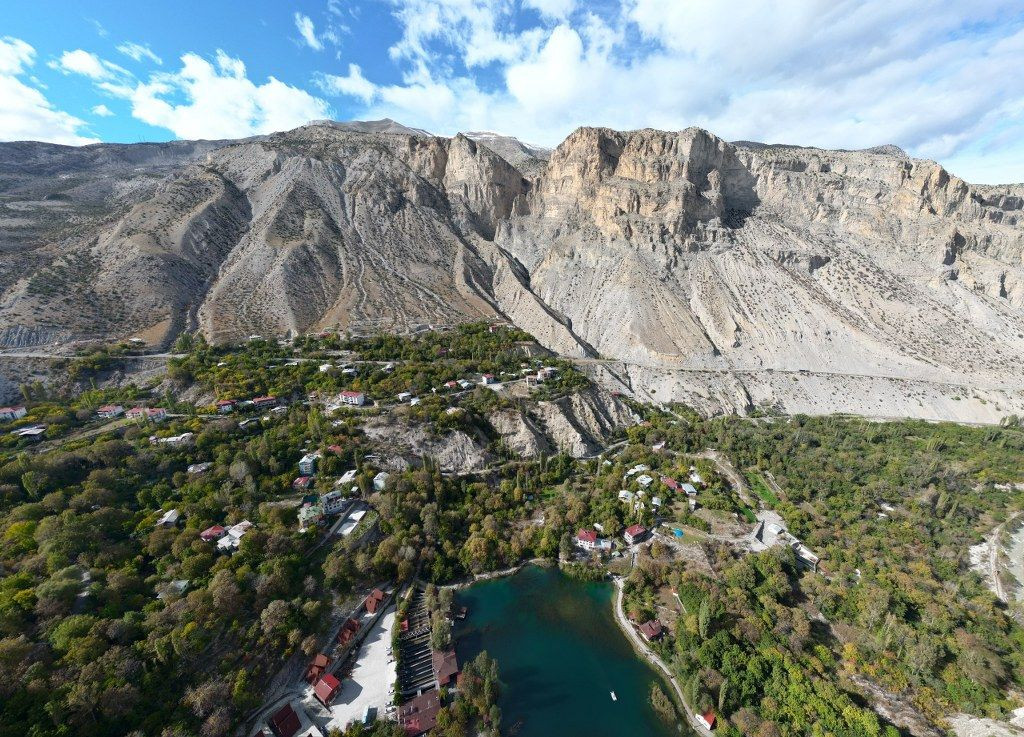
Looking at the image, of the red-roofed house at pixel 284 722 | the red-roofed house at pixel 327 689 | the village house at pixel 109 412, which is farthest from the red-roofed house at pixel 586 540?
the village house at pixel 109 412

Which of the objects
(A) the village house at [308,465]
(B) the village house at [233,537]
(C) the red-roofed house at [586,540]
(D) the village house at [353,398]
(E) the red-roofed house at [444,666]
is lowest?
(E) the red-roofed house at [444,666]

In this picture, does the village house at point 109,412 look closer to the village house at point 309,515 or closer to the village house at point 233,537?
the village house at point 233,537

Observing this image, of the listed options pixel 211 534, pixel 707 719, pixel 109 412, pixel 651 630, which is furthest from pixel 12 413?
pixel 707 719

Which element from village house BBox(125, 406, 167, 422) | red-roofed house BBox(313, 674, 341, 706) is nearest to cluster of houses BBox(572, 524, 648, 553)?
red-roofed house BBox(313, 674, 341, 706)

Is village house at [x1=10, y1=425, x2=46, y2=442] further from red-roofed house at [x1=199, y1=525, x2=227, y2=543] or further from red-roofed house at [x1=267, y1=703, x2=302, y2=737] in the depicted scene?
red-roofed house at [x1=267, y1=703, x2=302, y2=737]

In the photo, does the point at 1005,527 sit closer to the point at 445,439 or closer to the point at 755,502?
the point at 755,502

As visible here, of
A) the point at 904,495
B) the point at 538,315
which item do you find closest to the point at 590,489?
the point at 904,495
